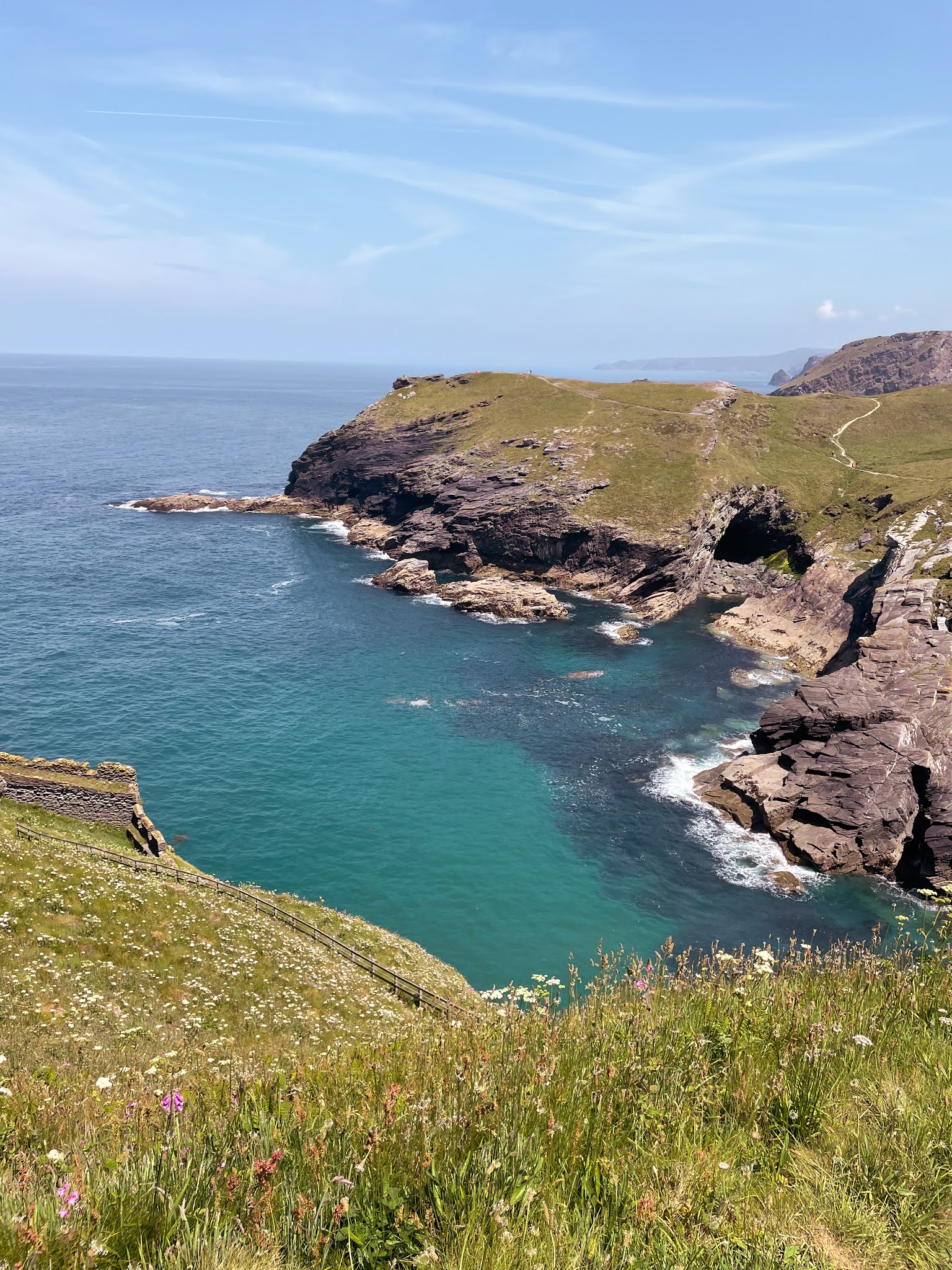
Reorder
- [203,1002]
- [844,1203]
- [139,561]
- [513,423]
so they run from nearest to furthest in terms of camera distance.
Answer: [844,1203]
[203,1002]
[139,561]
[513,423]

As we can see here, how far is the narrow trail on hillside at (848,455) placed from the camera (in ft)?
418

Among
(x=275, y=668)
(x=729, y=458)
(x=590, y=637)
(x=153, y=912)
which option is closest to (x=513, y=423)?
(x=729, y=458)

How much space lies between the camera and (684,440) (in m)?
133

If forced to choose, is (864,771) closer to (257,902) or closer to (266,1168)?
(257,902)

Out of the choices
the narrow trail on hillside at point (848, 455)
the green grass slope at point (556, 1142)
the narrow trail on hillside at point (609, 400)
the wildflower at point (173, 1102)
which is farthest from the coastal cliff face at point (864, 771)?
the narrow trail on hillside at point (609, 400)

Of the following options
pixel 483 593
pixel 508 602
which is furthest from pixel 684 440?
pixel 483 593

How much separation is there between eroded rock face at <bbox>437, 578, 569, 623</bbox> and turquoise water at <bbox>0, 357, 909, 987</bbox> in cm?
331

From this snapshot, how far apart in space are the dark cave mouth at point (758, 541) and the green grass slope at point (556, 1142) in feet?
366

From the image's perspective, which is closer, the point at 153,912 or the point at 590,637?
the point at 153,912

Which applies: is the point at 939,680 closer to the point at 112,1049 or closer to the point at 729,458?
the point at 112,1049

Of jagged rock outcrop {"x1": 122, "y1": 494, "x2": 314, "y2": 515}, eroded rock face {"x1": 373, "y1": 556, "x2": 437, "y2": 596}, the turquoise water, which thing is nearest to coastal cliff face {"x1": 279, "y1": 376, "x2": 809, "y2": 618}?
eroded rock face {"x1": 373, "y1": 556, "x2": 437, "y2": 596}

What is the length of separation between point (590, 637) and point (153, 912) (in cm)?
6766

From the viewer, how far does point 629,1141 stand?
777cm

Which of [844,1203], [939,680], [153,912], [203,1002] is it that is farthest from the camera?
[939,680]
